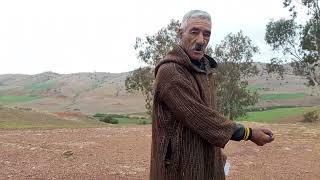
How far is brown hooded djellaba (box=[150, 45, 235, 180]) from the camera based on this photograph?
90.3 inches

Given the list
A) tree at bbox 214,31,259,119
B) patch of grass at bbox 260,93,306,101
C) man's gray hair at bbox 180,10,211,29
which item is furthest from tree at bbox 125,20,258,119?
patch of grass at bbox 260,93,306,101

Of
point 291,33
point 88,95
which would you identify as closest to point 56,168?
point 291,33

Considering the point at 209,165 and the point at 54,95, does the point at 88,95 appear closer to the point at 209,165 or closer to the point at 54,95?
the point at 54,95

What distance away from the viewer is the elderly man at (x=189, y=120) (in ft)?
7.54

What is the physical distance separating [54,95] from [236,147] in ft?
268

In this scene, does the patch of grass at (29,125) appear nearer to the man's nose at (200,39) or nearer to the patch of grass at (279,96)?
the man's nose at (200,39)

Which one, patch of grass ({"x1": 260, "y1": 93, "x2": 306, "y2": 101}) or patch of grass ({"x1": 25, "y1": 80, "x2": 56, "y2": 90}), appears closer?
patch of grass ({"x1": 260, "y1": 93, "x2": 306, "y2": 101})

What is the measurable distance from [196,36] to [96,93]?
90640 mm

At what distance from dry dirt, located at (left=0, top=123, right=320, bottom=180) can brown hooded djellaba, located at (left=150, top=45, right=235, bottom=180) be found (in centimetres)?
680

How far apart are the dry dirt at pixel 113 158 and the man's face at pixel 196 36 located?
6877 mm

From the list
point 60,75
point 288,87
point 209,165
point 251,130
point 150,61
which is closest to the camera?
point 251,130

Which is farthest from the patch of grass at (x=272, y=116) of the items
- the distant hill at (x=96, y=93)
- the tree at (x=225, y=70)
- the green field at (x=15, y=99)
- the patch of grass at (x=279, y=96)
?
the green field at (x=15, y=99)

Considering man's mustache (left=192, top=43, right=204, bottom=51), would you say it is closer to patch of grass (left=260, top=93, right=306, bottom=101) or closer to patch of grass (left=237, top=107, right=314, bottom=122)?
patch of grass (left=237, top=107, right=314, bottom=122)

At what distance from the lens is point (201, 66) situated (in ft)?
8.37
